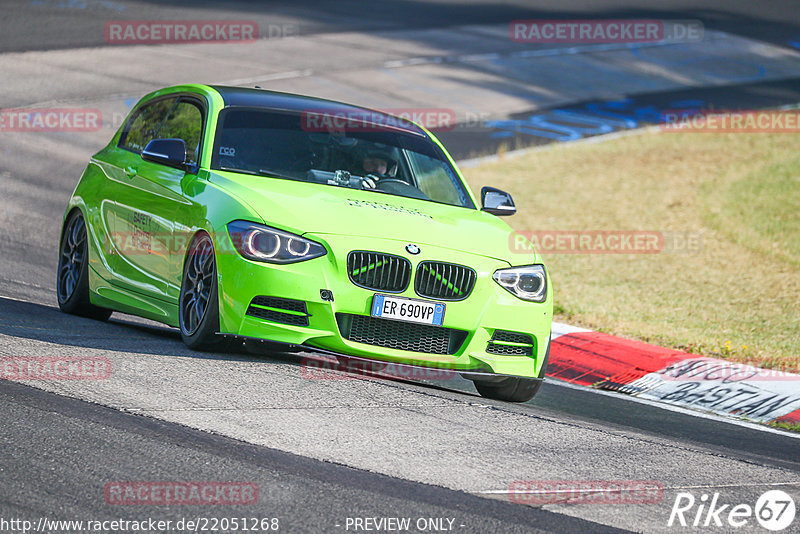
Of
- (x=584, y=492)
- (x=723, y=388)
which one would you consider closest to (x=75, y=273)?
(x=723, y=388)

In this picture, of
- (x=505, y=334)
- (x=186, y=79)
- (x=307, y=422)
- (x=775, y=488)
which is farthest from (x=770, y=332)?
(x=186, y=79)

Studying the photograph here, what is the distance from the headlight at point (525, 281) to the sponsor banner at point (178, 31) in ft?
65.0

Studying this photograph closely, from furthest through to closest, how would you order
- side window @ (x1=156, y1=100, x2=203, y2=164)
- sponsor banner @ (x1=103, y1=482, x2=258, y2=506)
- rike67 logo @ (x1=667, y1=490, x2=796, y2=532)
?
side window @ (x1=156, y1=100, x2=203, y2=164) < rike67 logo @ (x1=667, y1=490, x2=796, y2=532) < sponsor banner @ (x1=103, y1=482, x2=258, y2=506)

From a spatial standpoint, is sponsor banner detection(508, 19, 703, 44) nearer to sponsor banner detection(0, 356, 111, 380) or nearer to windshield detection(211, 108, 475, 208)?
windshield detection(211, 108, 475, 208)

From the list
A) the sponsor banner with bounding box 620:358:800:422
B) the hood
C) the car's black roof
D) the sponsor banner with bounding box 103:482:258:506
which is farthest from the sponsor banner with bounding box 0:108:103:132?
the sponsor banner with bounding box 103:482:258:506

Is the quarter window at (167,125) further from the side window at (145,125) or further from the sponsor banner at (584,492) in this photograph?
the sponsor banner at (584,492)

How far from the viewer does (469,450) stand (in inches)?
235

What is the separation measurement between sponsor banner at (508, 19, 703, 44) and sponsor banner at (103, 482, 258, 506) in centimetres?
2822

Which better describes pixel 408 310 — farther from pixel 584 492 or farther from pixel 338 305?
pixel 584 492

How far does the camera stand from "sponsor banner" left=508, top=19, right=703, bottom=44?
33.4m

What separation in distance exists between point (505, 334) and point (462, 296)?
40cm

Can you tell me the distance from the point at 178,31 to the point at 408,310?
73.4ft

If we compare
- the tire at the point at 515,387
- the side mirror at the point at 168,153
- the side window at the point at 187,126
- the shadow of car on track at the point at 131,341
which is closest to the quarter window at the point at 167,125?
the side window at the point at 187,126

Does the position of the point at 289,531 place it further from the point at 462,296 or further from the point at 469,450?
the point at 462,296
